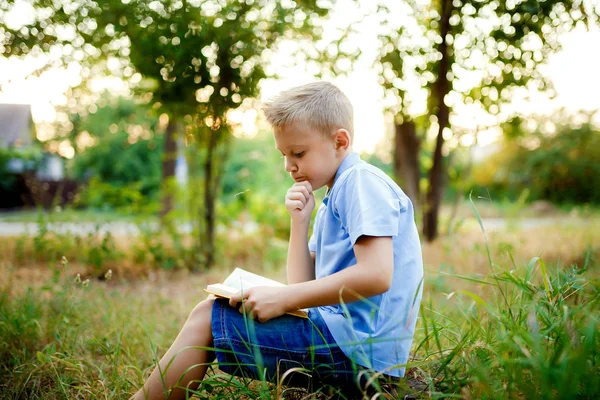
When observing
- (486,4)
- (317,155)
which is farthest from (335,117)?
(486,4)

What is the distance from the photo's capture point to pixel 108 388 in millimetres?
1808

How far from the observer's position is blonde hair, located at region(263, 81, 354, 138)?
1.54 metres

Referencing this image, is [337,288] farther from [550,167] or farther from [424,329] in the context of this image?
[550,167]

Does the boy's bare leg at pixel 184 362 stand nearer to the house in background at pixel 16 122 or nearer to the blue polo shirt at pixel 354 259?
the blue polo shirt at pixel 354 259

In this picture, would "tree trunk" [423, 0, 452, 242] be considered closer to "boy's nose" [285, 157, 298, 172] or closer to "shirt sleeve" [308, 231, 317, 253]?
"shirt sleeve" [308, 231, 317, 253]

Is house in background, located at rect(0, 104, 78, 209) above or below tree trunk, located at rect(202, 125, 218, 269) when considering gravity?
above

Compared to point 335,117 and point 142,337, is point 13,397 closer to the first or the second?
point 142,337

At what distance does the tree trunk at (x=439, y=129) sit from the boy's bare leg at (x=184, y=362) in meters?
3.54

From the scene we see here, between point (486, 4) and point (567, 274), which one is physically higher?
point (486, 4)

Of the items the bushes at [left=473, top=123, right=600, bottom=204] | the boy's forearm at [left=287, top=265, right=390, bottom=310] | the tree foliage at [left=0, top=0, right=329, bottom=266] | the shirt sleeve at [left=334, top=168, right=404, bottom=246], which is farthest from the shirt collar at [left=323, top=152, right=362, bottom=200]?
the bushes at [left=473, top=123, right=600, bottom=204]

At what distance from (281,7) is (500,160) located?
53.6ft

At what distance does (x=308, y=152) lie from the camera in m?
1.57

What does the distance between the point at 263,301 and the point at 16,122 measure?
2878 cm

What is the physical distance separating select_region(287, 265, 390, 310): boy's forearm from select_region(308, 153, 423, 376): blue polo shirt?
2.3 inches
